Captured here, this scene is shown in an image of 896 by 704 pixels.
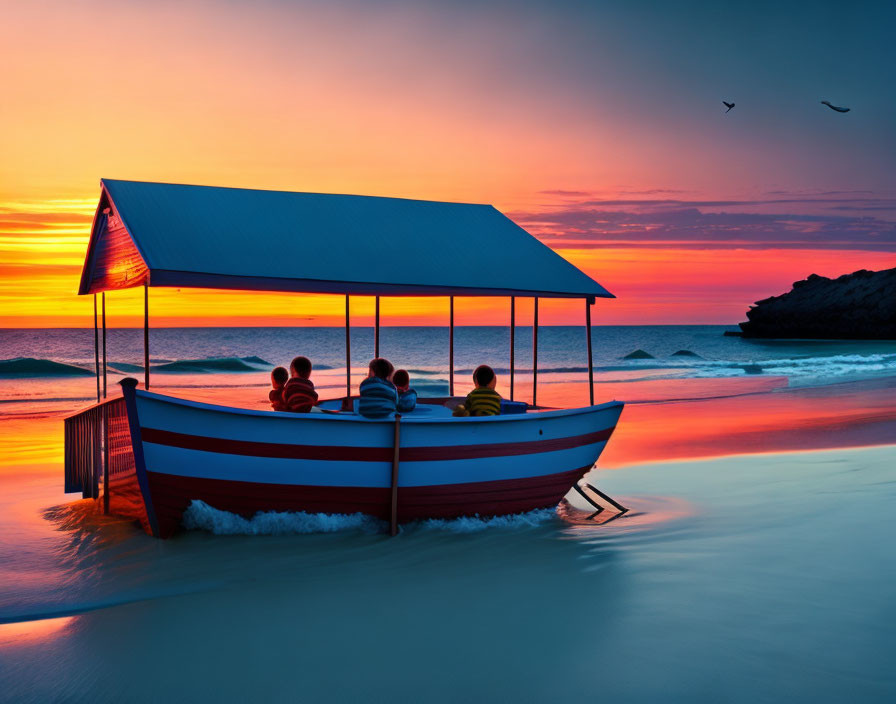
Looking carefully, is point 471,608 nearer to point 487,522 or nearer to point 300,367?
point 487,522

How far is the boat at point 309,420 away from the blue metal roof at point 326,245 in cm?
2

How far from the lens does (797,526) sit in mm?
8805

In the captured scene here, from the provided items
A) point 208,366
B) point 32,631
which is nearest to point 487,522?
point 32,631

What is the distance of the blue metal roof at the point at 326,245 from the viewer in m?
8.46

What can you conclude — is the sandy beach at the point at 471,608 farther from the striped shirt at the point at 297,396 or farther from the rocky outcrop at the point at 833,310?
the rocky outcrop at the point at 833,310

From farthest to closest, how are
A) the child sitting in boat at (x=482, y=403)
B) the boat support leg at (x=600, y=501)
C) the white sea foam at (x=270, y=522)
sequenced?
the boat support leg at (x=600, y=501) → the child sitting in boat at (x=482, y=403) → the white sea foam at (x=270, y=522)

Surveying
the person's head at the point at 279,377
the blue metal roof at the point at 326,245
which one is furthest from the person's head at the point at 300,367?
the blue metal roof at the point at 326,245

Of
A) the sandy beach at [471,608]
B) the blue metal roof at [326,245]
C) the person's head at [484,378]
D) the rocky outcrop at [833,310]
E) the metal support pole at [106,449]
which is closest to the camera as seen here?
the sandy beach at [471,608]

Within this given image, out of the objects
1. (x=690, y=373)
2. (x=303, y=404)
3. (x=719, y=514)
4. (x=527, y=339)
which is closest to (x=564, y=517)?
(x=719, y=514)

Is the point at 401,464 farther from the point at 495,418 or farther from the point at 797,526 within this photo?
the point at 797,526

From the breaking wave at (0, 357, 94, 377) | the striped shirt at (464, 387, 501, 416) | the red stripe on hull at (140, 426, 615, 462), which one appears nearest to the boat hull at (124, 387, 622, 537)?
the red stripe on hull at (140, 426, 615, 462)

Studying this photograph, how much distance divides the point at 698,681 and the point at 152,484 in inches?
203

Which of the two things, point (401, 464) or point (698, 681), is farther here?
point (401, 464)

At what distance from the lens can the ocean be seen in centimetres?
514
